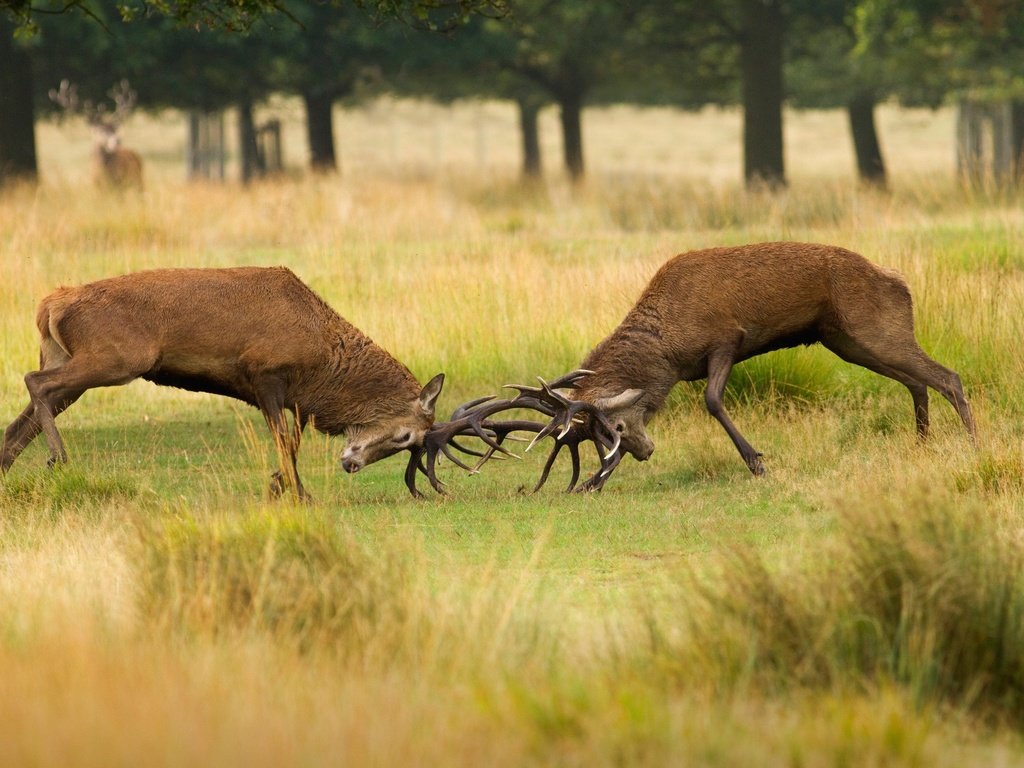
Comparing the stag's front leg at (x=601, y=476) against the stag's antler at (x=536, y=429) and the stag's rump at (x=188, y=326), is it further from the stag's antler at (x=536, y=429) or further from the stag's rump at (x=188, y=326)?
the stag's rump at (x=188, y=326)

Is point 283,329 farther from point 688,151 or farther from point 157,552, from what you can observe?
point 688,151

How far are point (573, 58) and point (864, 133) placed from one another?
278 inches

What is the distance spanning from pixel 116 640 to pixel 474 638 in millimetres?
1272

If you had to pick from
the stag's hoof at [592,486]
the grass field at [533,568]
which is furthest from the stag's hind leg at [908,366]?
the stag's hoof at [592,486]

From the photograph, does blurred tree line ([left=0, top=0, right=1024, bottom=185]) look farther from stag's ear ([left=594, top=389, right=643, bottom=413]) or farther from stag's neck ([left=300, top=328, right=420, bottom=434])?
stag's ear ([left=594, top=389, right=643, bottom=413])

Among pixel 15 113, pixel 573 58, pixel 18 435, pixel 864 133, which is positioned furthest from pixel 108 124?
pixel 18 435

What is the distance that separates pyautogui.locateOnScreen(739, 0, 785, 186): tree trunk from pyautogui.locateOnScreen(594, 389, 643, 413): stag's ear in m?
20.1

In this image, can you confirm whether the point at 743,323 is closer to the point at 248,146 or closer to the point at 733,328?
the point at 733,328

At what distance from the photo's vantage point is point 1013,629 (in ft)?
18.1

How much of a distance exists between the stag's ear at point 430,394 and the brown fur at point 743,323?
1.02 meters

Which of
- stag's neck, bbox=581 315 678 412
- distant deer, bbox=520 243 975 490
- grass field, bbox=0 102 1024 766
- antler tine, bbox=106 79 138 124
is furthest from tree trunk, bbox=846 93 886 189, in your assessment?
stag's neck, bbox=581 315 678 412

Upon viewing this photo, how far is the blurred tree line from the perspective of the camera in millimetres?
28438

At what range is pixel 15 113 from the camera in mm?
26922

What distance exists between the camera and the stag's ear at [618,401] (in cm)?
1038
